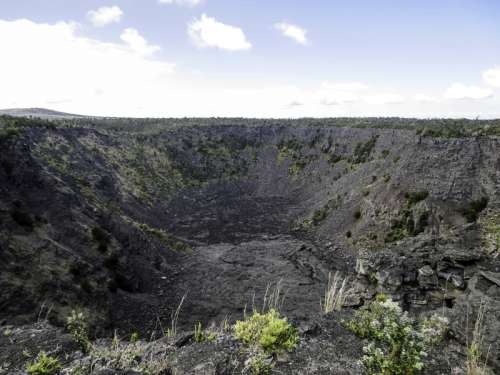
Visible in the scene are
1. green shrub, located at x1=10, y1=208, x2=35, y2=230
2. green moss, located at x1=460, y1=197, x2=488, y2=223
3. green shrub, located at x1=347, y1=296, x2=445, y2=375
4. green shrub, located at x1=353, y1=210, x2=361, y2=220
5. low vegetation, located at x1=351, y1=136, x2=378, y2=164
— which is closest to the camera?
green shrub, located at x1=347, y1=296, x2=445, y2=375

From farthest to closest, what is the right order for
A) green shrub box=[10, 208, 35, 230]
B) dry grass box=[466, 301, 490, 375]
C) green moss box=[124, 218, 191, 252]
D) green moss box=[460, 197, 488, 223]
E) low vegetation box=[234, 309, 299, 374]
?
green moss box=[124, 218, 191, 252], green moss box=[460, 197, 488, 223], green shrub box=[10, 208, 35, 230], low vegetation box=[234, 309, 299, 374], dry grass box=[466, 301, 490, 375]

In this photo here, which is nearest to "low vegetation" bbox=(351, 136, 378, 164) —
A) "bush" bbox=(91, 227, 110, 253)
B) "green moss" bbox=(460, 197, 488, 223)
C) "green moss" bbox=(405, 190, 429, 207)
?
"green moss" bbox=(405, 190, 429, 207)

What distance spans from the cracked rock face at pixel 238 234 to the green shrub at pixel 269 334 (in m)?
0.60

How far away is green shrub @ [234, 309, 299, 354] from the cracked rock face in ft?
1.97

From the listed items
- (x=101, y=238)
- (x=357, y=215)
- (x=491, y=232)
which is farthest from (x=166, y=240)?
(x=491, y=232)

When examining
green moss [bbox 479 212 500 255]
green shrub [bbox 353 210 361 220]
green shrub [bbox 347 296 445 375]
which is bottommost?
green shrub [bbox 353 210 361 220]

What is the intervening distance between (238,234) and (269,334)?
31418 mm

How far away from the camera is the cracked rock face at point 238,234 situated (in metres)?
14.9

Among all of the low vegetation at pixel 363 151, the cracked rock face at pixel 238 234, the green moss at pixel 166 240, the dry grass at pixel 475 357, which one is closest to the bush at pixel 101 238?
the cracked rock face at pixel 238 234

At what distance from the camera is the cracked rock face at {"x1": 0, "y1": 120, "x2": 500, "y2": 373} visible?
48.8ft

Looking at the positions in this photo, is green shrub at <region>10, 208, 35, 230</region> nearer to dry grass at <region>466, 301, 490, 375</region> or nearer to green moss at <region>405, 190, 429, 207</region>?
dry grass at <region>466, 301, 490, 375</region>

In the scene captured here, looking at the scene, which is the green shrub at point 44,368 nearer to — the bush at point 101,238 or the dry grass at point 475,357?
the dry grass at point 475,357

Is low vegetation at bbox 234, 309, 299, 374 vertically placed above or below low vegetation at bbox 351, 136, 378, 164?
below

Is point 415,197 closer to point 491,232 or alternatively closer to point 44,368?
point 491,232
